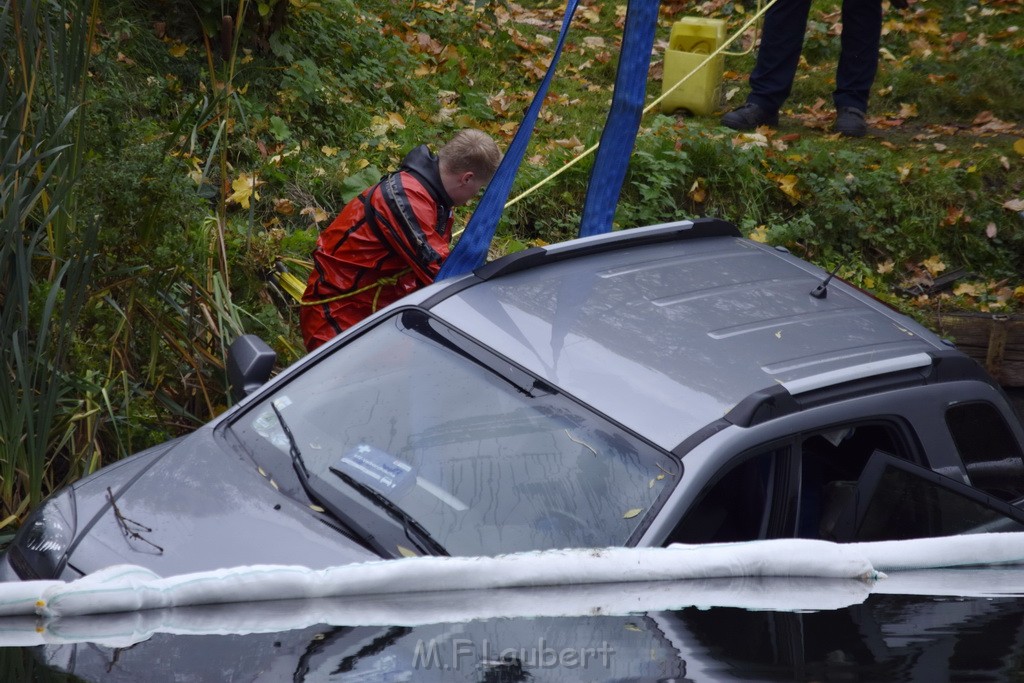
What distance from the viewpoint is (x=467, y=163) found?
15.5ft

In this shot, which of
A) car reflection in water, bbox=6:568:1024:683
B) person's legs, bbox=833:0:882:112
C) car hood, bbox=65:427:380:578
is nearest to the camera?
car reflection in water, bbox=6:568:1024:683

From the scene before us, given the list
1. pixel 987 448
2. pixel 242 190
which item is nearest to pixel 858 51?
pixel 242 190

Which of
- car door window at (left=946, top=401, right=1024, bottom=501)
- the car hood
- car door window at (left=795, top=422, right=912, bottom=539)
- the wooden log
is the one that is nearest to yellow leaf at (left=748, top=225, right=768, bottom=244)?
the wooden log

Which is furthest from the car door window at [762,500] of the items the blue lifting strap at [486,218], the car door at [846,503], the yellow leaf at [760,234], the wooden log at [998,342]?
the yellow leaf at [760,234]

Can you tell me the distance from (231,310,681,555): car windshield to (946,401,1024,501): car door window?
3.69ft

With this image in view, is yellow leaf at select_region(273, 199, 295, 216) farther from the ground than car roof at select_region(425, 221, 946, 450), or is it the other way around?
car roof at select_region(425, 221, 946, 450)

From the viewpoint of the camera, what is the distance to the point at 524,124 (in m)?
4.61

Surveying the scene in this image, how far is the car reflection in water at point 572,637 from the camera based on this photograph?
1834 mm

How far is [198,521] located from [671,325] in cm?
144

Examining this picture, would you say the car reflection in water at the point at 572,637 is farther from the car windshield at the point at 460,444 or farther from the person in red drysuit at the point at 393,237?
the person in red drysuit at the point at 393,237

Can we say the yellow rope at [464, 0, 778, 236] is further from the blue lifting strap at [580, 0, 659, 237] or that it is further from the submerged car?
the submerged car

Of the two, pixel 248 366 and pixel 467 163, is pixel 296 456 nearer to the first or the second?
pixel 248 366

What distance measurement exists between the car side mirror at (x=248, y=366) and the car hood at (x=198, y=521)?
36cm

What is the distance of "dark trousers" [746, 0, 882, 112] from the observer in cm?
828
